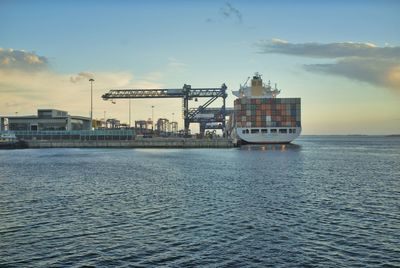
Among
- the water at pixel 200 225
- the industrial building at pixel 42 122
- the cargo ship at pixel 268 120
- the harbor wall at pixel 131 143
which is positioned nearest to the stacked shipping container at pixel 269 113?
the cargo ship at pixel 268 120

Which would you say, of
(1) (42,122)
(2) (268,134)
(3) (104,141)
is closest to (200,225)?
(2) (268,134)

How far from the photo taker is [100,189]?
3772 cm

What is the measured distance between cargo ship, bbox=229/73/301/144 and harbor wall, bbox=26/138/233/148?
11.9m

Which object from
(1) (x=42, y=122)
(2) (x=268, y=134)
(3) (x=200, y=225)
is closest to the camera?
(3) (x=200, y=225)

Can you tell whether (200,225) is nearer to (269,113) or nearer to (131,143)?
(131,143)

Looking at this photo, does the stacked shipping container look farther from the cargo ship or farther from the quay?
the quay

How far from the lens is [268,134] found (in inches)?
5586

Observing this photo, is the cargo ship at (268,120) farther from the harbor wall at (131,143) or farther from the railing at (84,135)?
the railing at (84,135)

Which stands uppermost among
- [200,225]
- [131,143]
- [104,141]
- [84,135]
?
[84,135]

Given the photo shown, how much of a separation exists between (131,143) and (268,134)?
50.5m

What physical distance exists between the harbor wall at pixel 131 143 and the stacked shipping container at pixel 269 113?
1475cm

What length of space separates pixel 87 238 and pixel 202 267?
7.28 metres

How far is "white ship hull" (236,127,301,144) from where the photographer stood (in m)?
142

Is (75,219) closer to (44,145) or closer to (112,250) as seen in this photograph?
(112,250)
